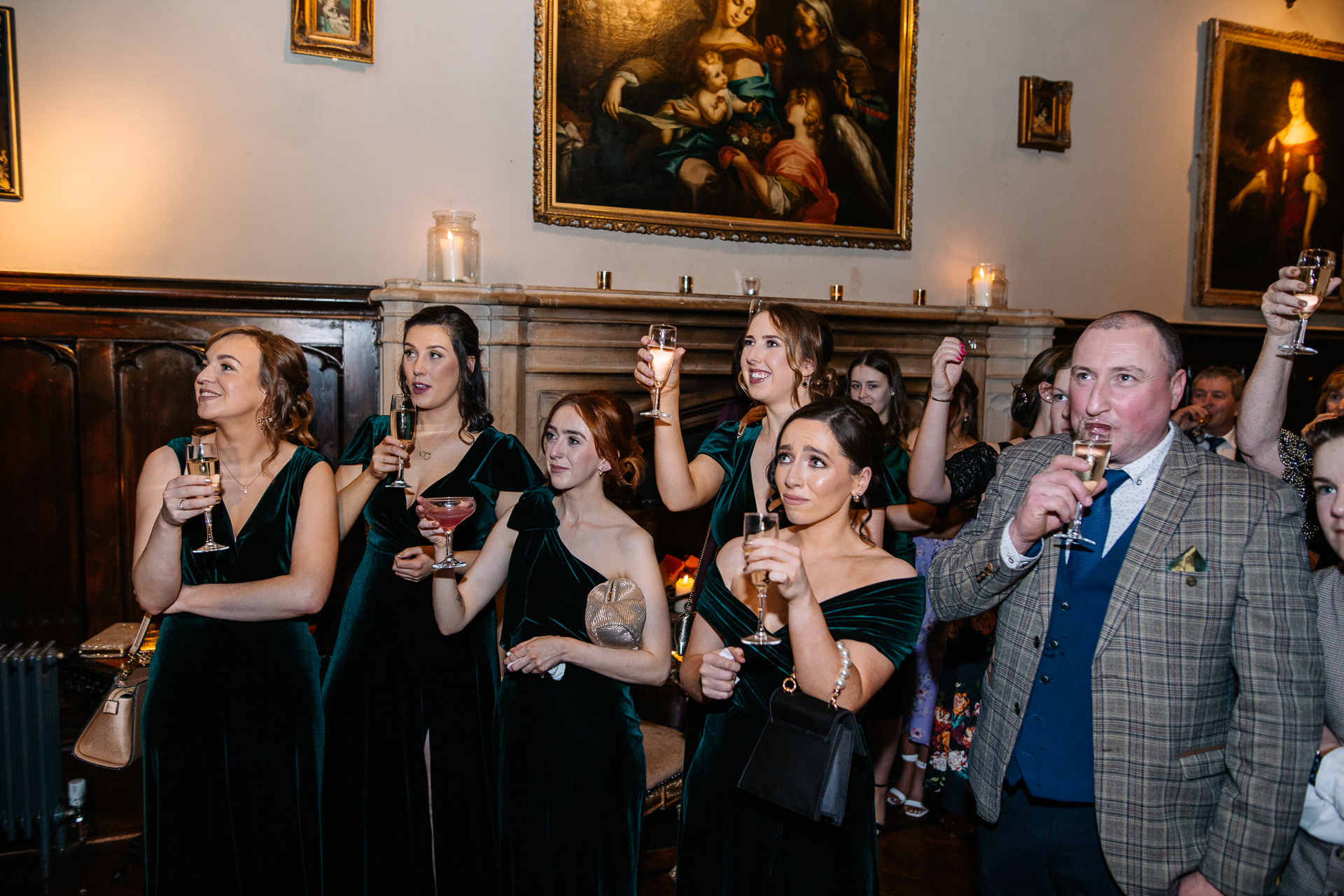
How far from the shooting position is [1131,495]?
5.60ft

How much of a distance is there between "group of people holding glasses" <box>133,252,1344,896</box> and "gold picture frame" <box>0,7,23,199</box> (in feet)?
7.37

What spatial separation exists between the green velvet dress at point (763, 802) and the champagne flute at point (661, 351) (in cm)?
73

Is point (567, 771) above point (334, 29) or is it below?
below

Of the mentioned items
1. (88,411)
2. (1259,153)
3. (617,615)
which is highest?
(1259,153)

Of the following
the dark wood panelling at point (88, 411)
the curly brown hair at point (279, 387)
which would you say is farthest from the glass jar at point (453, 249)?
the curly brown hair at point (279, 387)

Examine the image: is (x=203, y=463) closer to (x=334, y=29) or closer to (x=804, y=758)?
(x=804, y=758)

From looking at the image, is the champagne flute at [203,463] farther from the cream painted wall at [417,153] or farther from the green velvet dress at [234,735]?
the cream painted wall at [417,153]

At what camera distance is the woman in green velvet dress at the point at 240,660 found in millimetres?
2215

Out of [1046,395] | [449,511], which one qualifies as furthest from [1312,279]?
[449,511]

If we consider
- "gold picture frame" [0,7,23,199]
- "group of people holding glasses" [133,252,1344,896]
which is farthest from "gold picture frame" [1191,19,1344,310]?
"gold picture frame" [0,7,23,199]

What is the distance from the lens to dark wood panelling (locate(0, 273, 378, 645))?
3.69 meters

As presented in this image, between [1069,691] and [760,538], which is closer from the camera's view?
[760,538]

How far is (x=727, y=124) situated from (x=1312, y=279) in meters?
3.12

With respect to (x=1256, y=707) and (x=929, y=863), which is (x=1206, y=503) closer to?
(x=1256, y=707)
